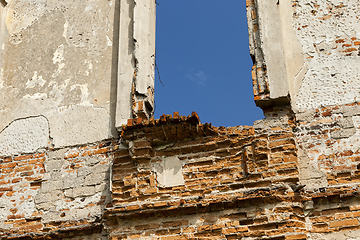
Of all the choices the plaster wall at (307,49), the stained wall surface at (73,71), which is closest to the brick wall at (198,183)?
the plaster wall at (307,49)

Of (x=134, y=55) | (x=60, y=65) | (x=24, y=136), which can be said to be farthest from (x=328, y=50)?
(x=24, y=136)

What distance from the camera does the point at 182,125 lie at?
585 centimetres

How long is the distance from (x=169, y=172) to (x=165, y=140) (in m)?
0.38

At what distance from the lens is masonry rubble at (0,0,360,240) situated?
5449 mm

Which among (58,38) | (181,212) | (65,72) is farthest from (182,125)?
(58,38)

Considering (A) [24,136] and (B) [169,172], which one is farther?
(A) [24,136]

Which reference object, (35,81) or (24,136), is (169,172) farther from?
(35,81)

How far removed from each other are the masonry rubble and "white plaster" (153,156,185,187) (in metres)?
0.01

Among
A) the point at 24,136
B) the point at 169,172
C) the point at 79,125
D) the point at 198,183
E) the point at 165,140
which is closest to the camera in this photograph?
the point at 198,183

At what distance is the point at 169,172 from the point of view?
587cm

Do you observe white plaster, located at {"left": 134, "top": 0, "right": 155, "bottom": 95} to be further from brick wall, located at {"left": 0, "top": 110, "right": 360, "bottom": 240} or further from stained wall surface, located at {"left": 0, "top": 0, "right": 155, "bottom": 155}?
brick wall, located at {"left": 0, "top": 110, "right": 360, "bottom": 240}

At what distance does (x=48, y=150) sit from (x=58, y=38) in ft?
5.45

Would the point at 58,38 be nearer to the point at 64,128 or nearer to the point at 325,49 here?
the point at 64,128

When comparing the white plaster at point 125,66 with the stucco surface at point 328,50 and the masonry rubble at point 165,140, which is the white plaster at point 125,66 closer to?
the masonry rubble at point 165,140
